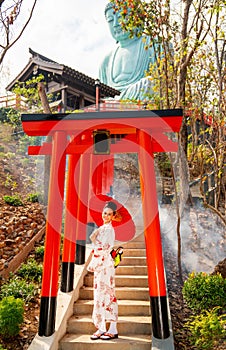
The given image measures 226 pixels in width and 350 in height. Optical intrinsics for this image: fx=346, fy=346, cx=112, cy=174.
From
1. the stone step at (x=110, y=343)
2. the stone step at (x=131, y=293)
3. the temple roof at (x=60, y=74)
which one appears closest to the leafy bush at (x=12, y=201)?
the stone step at (x=131, y=293)

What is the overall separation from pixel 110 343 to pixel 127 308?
86 cm

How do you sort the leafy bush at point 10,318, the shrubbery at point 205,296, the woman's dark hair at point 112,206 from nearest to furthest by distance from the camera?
the leafy bush at point 10,318 < the woman's dark hair at point 112,206 < the shrubbery at point 205,296

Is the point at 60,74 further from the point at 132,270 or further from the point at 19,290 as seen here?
the point at 19,290

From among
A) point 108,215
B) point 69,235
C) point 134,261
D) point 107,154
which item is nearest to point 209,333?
point 108,215

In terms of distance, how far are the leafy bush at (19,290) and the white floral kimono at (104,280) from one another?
1.64 metres

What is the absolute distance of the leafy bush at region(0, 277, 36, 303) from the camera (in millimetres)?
5812

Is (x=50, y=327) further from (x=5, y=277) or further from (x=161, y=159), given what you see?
(x=161, y=159)

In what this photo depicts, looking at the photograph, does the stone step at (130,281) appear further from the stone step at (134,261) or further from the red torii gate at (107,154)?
the red torii gate at (107,154)

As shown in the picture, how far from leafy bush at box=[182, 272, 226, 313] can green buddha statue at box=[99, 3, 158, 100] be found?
1499 cm

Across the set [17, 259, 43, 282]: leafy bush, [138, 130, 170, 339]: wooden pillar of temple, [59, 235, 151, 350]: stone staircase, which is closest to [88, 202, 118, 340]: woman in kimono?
[59, 235, 151, 350]: stone staircase

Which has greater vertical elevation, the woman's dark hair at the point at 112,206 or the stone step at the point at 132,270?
the woman's dark hair at the point at 112,206

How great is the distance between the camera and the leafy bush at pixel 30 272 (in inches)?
259

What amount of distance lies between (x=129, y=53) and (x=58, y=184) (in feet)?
60.6

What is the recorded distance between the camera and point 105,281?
188 inches
